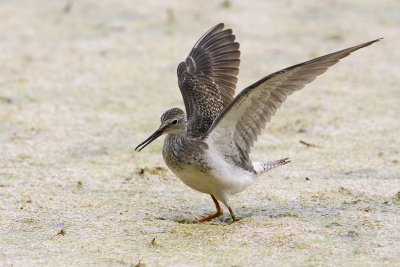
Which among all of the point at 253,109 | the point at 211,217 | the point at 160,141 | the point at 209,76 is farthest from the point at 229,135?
the point at 160,141

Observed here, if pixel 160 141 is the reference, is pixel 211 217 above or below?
above

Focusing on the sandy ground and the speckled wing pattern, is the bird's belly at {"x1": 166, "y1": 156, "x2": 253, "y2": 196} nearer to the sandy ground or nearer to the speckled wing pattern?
the sandy ground

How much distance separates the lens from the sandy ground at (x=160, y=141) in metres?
4.93

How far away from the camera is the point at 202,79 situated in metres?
6.66

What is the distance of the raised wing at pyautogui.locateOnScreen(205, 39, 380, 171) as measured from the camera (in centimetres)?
517

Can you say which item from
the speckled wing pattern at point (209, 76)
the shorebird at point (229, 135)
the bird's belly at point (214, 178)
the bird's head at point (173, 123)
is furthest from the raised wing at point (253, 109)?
the speckled wing pattern at point (209, 76)

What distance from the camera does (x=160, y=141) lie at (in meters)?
7.35

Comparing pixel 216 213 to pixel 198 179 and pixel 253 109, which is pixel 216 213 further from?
pixel 253 109

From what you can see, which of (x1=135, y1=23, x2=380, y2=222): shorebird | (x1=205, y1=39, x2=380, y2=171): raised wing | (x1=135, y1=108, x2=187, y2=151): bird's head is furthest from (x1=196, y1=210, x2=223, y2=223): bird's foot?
(x1=135, y1=108, x2=187, y2=151): bird's head

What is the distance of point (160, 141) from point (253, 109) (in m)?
2.05

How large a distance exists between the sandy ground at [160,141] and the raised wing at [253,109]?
48 cm

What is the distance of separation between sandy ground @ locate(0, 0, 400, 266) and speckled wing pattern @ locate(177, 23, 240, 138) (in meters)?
0.62

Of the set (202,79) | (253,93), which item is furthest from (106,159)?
(253,93)

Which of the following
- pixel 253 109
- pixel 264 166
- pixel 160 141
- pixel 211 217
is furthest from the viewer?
pixel 160 141
